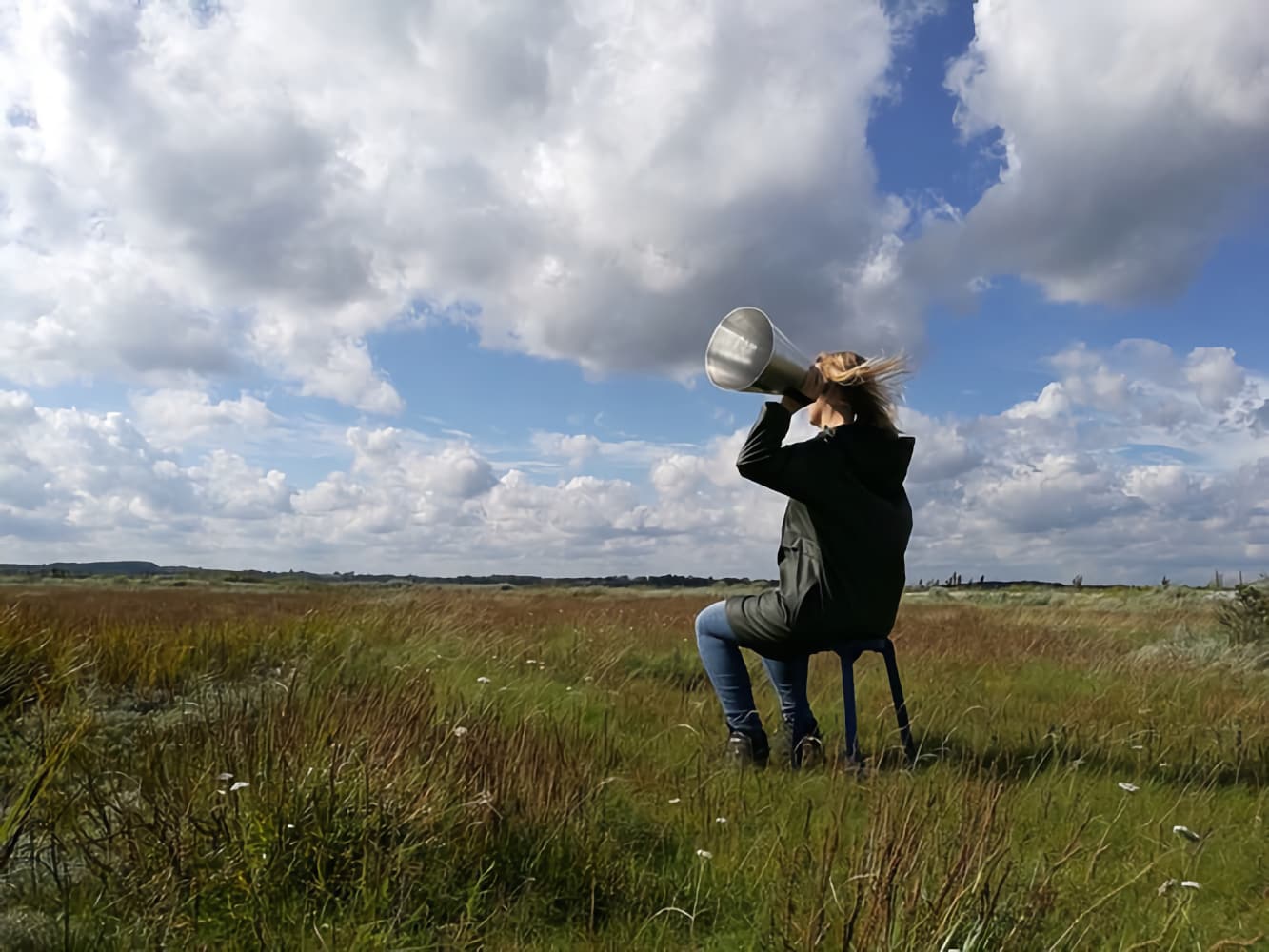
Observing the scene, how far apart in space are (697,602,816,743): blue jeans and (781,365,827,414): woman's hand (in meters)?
1.11

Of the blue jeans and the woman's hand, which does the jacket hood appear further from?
the blue jeans

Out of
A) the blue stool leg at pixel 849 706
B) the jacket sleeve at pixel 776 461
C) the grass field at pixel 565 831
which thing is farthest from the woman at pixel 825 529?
the grass field at pixel 565 831

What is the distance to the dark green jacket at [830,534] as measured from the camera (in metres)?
4.04

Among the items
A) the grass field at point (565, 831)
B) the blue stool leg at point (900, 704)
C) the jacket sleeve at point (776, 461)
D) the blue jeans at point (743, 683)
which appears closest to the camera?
the grass field at point (565, 831)

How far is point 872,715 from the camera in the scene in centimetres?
592

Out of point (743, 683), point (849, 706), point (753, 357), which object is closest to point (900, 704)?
point (849, 706)

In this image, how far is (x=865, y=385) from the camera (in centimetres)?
426

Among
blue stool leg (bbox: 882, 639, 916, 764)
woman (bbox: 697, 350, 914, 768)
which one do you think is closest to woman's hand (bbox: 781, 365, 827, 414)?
woman (bbox: 697, 350, 914, 768)

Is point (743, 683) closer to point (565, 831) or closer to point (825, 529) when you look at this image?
point (825, 529)

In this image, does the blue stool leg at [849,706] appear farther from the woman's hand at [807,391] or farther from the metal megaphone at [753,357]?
the metal megaphone at [753,357]

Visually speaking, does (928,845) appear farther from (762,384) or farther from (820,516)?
(762,384)

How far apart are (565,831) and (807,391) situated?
2.32m

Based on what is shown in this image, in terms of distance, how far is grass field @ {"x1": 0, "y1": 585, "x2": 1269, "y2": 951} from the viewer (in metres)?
2.18

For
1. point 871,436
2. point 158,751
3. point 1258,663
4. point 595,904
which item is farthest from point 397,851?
point 1258,663
